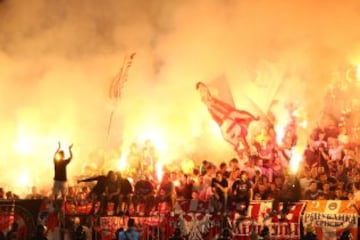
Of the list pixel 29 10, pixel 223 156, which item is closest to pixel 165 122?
pixel 223 156

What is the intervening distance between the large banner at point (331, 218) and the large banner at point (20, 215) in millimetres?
4611

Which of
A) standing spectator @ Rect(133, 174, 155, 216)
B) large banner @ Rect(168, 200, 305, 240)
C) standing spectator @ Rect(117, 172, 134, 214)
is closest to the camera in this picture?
large banner @ Rect(168, 200, 305, 240)

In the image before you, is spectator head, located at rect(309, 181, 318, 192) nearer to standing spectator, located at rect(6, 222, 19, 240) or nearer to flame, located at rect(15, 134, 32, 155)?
standing spectator, located at rect(6, 222, 19, 240)

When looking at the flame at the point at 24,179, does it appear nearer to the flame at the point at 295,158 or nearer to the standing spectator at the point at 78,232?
the standing spectator at the point at 78,232

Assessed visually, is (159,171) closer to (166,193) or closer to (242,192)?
(166,193)

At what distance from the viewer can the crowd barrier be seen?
1007cm

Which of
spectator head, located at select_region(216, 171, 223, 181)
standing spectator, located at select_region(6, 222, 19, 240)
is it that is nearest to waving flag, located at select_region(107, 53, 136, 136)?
standing spectator, located at select_region(6, 222, 19, 240)

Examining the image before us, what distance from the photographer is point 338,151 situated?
1279cm

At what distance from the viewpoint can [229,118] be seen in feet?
53.9

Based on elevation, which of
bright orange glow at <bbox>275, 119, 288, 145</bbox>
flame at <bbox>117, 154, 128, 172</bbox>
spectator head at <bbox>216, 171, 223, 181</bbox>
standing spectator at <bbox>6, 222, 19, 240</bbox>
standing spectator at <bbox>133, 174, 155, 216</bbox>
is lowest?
standing spectator at <bbox>6, 222, 19, 240</bbox>

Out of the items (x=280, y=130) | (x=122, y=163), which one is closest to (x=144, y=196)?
(x=280, y=130)

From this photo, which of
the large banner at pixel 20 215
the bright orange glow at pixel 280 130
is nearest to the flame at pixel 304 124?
the bright orange glow at pixel 280 130

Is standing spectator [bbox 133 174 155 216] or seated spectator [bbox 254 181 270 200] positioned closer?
seated spectator [bbox 254 181 270 200]

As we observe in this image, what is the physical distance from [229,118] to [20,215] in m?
6.53
